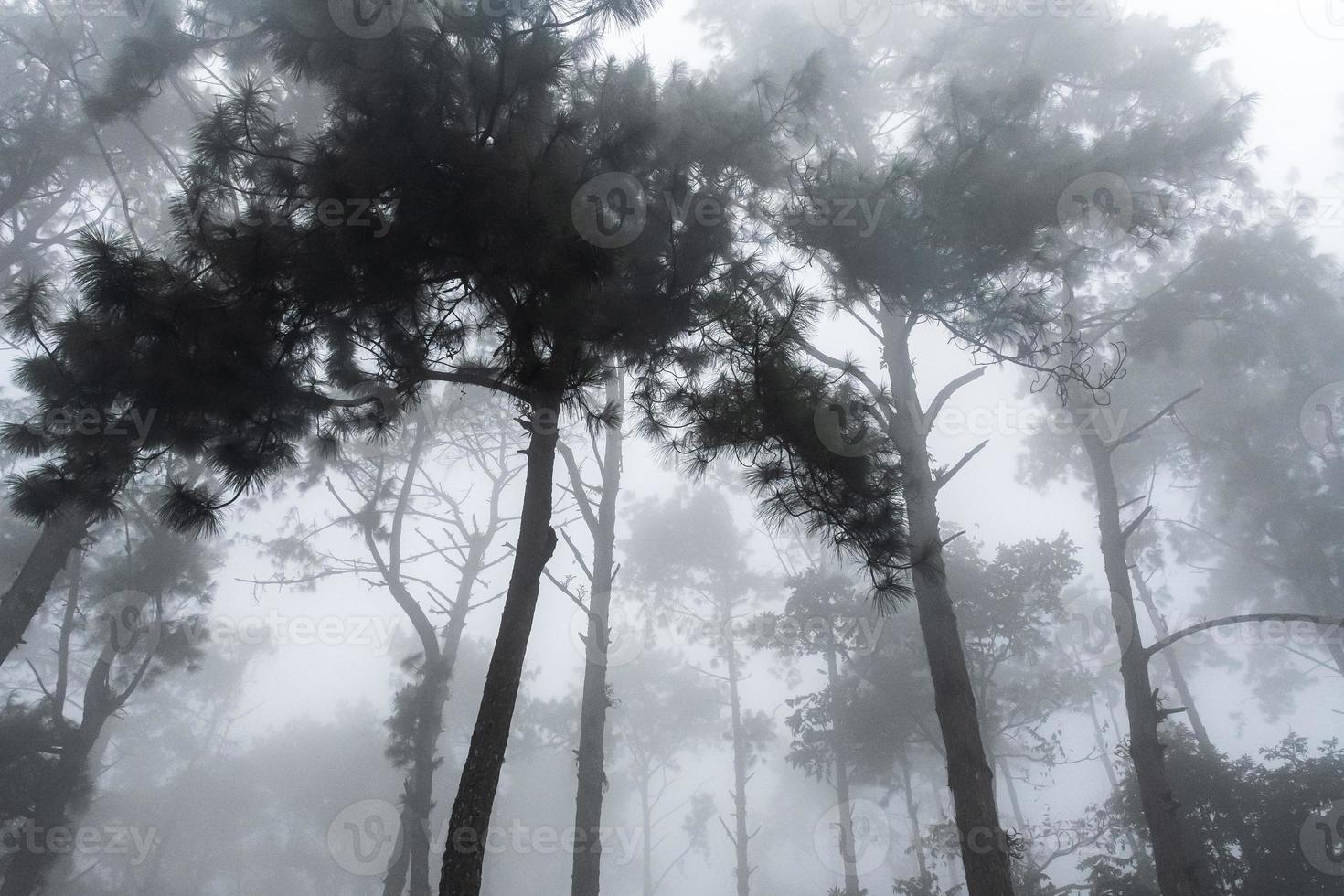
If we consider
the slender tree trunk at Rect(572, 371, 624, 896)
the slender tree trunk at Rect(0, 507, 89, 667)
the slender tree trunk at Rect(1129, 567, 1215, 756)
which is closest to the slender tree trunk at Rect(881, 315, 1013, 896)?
the slender tree trunk at Rect(572, 371, 624, 896)

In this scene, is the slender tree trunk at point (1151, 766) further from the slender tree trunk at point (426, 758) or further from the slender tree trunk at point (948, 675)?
the slender tree trunk at point (426, 758)

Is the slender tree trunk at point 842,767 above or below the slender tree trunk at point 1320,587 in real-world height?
below

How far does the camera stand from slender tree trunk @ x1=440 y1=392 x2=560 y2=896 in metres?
3.40

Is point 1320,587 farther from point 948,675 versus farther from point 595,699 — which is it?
point 595,699

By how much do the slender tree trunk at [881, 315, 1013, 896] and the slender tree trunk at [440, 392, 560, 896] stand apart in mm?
2296

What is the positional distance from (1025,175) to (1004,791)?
2894 cm

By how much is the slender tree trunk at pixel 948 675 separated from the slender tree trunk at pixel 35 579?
8.75 meters

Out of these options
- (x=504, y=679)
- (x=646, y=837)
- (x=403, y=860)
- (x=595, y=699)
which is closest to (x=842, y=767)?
(x=595, y=699)

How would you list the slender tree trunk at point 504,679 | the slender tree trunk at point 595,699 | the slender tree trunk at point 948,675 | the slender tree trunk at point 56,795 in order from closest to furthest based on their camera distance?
the slender tree trunk at point 504,679 → the slender tree trunk at point 948,675 → the slender tree trunk at point 595,699 → the slender tree trunk at point 56,795

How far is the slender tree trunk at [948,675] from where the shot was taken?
16.1ft

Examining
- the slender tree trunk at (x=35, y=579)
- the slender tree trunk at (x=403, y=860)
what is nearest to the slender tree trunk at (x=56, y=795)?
the slender tree trunk at (x=35, y=579)

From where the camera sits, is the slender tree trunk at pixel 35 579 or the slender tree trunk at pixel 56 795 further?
the slender tree trunk at pixel 56 795

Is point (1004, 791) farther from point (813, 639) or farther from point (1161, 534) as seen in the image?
point (813, 639)

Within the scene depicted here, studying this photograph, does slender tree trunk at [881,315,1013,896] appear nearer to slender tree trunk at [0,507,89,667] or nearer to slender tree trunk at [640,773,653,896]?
slender tree trunk at [0,507,89,667]
